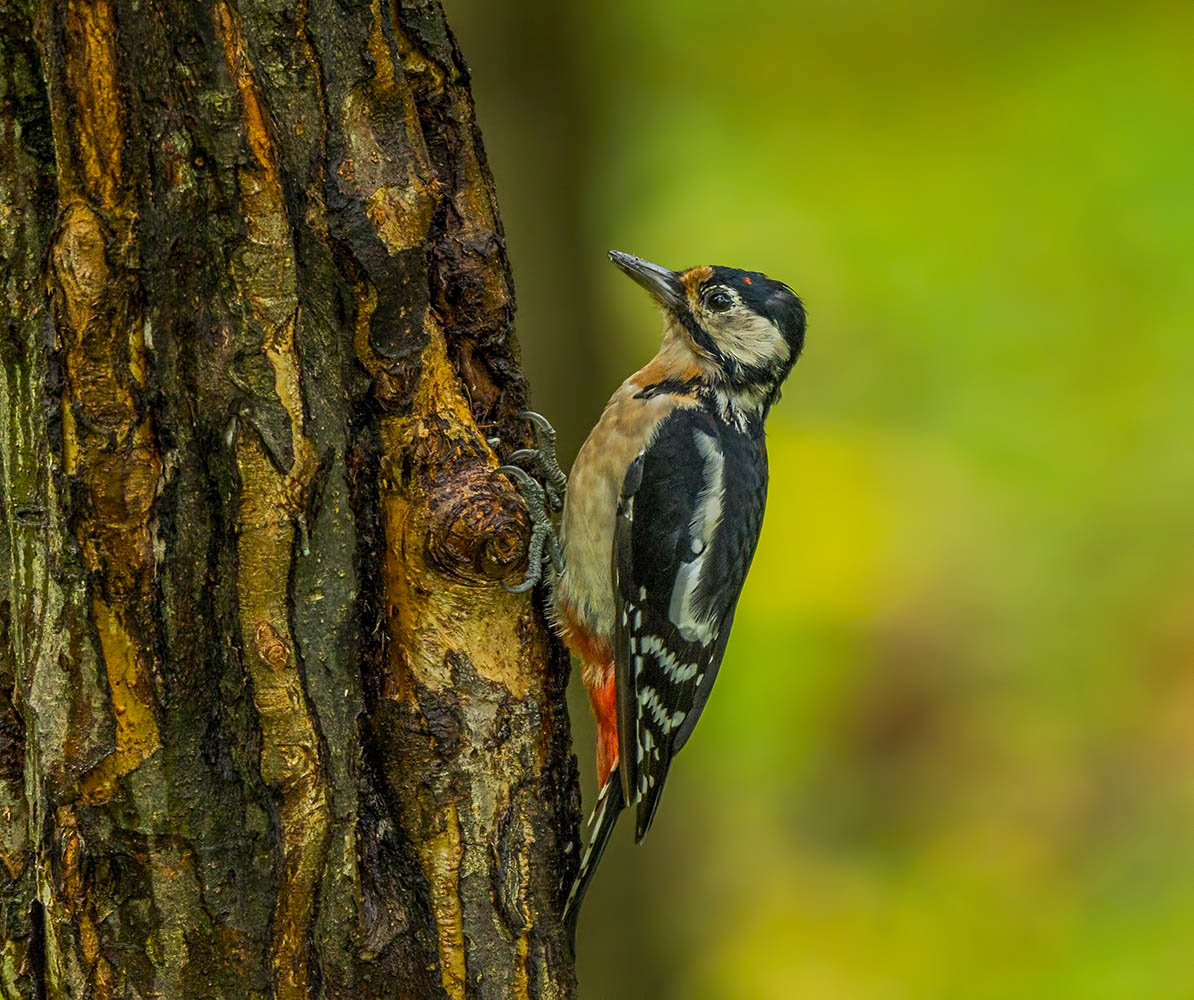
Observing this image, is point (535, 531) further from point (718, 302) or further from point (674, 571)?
point (718, 302)

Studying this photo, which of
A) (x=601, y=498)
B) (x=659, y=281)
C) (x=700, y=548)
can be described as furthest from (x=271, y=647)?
(x=659, y=281)

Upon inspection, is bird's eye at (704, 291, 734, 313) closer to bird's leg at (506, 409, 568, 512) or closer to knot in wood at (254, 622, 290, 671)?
bird's leg at (506, 409, 568, 512)

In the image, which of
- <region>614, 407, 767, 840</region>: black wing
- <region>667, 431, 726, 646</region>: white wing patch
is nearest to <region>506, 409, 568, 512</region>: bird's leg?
<region>614, 407, 767, 840</region>: black wing

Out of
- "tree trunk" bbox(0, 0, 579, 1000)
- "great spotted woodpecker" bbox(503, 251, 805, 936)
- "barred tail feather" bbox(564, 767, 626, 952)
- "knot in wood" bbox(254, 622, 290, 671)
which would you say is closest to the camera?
"tree trunk" bbox(0, 0, 579, 1000)

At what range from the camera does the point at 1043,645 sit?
6129 millimetres

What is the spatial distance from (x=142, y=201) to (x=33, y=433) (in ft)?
1.33

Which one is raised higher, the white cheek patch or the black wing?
the white cheek patch

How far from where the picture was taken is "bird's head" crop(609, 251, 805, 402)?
3842mm

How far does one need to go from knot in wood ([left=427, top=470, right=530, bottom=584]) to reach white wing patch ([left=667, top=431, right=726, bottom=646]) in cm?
116

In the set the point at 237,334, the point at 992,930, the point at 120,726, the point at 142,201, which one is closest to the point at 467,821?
the point at 120,726

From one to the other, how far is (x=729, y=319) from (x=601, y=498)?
0.78 m

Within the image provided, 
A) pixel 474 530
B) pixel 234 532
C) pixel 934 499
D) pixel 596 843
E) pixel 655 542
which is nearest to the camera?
pixel 234 532

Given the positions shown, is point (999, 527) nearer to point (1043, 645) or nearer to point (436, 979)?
point (1043, 645)

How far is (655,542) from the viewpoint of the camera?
346 centimetres
